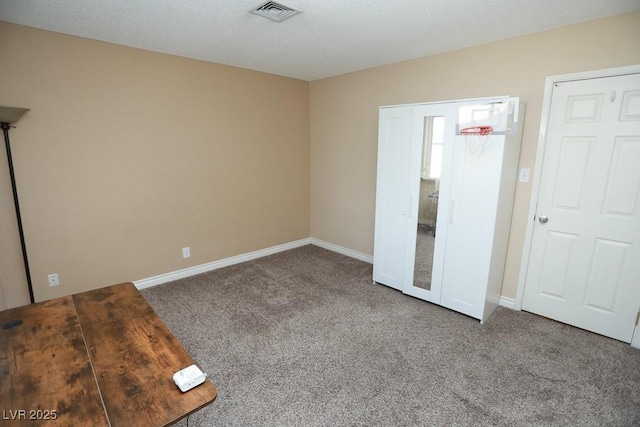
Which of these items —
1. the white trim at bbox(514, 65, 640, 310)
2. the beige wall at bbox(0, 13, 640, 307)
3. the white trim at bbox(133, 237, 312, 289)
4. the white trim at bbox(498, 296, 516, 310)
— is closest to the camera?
the white trim at bbox(514, 65, 640, 310)

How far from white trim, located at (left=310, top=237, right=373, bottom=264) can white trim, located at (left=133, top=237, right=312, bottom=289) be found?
0.55 feet

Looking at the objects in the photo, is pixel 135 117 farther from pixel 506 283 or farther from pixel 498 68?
pixel 506 283

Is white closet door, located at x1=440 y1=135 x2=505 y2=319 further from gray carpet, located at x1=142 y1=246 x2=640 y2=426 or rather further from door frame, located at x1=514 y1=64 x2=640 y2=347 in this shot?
door frame, located at x1=514 y1=64 x2=640 y2=347

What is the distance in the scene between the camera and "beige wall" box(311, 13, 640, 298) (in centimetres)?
233

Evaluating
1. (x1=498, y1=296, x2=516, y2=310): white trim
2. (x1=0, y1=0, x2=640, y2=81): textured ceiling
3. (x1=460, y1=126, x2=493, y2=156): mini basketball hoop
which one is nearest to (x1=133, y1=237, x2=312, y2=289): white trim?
(x1=0, y1=0, x2=640, y2=81): textured ceiling

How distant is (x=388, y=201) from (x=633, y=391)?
2.20 metres

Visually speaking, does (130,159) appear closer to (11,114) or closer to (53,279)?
(11,114)

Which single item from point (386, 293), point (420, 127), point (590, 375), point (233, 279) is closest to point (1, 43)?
point (233, 279)

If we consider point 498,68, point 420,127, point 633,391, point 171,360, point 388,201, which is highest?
point 498,68

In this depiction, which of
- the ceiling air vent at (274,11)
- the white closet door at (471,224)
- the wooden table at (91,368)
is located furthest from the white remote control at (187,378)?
the white closet door at (471,224)

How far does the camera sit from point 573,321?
2672 mm

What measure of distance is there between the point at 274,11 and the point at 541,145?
2400mm

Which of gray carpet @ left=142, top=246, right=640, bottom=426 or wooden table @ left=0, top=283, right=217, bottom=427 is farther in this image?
gray carpet @ left=142, top=246, right=640, bottom=426

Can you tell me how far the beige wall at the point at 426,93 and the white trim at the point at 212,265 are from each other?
0.54 metres
